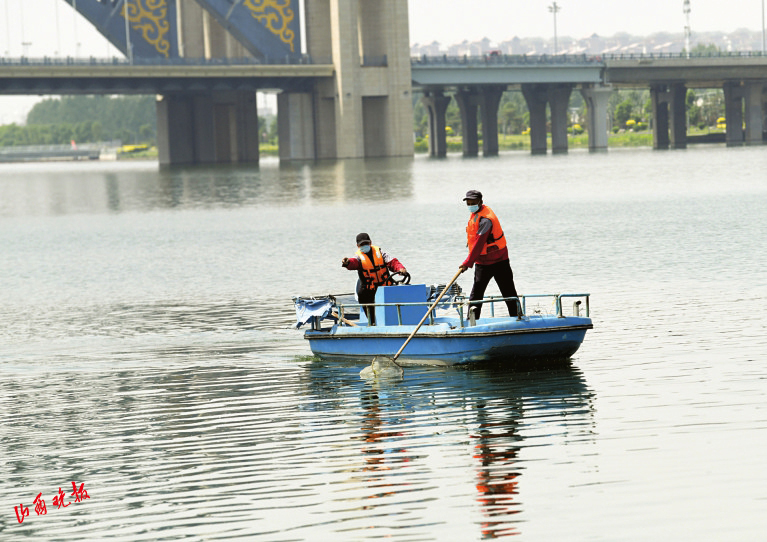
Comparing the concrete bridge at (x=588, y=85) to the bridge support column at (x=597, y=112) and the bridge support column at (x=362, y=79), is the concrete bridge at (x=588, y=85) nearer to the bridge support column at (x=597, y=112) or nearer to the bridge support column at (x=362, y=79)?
the bridge support column at (x=597, y=112)

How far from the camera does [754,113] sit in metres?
172

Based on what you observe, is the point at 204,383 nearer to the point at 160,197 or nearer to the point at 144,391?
the point at 144,391

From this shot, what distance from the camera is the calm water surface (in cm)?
1140

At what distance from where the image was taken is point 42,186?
4722 inches

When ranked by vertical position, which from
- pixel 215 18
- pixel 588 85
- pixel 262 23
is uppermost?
pixel 215 18

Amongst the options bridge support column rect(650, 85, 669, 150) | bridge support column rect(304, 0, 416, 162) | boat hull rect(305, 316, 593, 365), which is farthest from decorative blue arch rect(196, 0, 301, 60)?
boat hull rect(305, 316, 593, 365)

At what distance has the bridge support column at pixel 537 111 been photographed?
17425cm

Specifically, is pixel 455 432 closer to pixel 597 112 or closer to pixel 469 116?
pixel 597 112

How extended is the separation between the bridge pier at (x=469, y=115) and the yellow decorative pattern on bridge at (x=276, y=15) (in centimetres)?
2931

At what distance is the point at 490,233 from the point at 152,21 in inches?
6419

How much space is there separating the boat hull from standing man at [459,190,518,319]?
0.50 m

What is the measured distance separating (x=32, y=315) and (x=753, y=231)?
24316 mm

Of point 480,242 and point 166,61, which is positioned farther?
point 166,61

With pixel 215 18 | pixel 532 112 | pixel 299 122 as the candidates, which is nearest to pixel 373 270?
pixel 299 122
